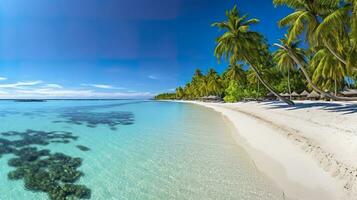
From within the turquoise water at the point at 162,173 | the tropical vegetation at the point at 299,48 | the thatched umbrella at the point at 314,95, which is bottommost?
the turquoise water at the point at 162,173

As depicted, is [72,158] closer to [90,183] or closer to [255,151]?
[90,183]

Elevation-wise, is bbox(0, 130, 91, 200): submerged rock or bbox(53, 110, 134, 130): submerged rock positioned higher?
bbox(53, 110, 134, 130): submerged rock

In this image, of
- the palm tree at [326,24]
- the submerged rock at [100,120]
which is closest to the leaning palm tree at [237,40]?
the palm tree at [326,24]

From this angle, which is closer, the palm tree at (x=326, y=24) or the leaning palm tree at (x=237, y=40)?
the palm tree at (x=326, y=24)

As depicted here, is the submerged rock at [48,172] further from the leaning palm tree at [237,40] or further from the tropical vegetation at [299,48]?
the leaning palm tree at [237,40]

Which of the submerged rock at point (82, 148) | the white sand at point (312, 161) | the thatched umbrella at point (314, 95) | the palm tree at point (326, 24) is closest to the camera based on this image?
the white sand at point (312, 161)

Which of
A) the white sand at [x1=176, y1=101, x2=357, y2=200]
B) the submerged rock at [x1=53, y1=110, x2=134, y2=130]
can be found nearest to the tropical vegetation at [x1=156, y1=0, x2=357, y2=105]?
the white sand at [x1=176, y1=101, x2=357, y2=200]

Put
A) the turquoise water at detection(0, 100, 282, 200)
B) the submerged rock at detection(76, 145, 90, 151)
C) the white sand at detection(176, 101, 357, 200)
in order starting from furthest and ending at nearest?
the submerged rock at detection(76, 145, 90, 151) < the turquoise water at detection(0, 100, 282, 200) < the white sand at detection(176, 101, 357, 200)

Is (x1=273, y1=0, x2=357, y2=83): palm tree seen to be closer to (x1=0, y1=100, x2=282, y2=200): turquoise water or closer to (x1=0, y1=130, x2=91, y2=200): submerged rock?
(x1=0, y1=100, x2=282, y2=200): turquoise water

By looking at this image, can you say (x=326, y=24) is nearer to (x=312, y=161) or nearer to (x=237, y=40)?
(x=312, y=161)

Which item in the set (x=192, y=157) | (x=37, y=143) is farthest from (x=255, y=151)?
(x=37, y=143)

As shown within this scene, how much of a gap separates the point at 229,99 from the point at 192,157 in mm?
43016

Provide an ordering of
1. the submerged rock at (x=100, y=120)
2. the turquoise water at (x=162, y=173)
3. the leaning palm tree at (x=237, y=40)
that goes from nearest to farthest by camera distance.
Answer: the turquoise water at (x=162, y=173)
the submerged rock at (x=100, y=120)
the leaning palm tree at (x=237, y=40)

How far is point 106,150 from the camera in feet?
35.9
